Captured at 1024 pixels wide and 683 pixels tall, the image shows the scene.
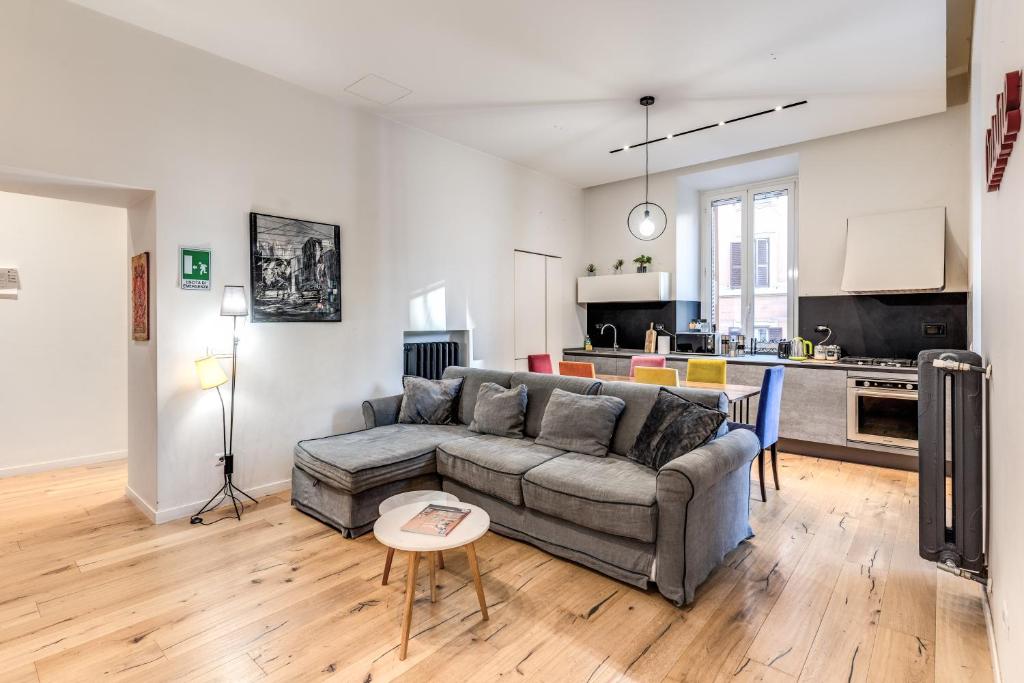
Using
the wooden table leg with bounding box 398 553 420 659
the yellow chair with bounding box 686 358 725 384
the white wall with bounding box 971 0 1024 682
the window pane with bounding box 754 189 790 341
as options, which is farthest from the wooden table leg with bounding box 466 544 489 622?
the window pane with bounding box 754 189 790 341

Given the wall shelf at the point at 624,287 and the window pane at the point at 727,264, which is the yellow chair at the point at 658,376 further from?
the window pane at the point at 727,264

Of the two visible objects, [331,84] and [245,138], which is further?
[331,84]

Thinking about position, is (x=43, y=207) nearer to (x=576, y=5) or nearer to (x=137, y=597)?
(x=137, y=597)

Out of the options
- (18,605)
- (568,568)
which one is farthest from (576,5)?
(18,605)

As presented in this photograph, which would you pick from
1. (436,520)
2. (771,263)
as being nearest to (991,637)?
(436,520)

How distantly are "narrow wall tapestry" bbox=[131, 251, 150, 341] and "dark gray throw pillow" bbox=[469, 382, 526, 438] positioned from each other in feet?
7.74

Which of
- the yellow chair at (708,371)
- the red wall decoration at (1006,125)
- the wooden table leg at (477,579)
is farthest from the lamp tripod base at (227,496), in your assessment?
the red wall decoration at (1006,125)

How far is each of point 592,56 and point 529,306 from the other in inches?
124

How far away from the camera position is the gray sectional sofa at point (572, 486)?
2.36m

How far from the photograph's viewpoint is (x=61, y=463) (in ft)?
15.1

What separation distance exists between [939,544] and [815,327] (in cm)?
346

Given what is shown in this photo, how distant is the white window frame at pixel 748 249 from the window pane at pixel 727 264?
0.16 feet

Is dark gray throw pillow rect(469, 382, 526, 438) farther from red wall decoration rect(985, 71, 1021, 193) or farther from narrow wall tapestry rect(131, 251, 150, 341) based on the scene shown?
red wall decoration rect(985, 71, 1021, 193)

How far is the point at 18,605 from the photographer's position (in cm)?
239
